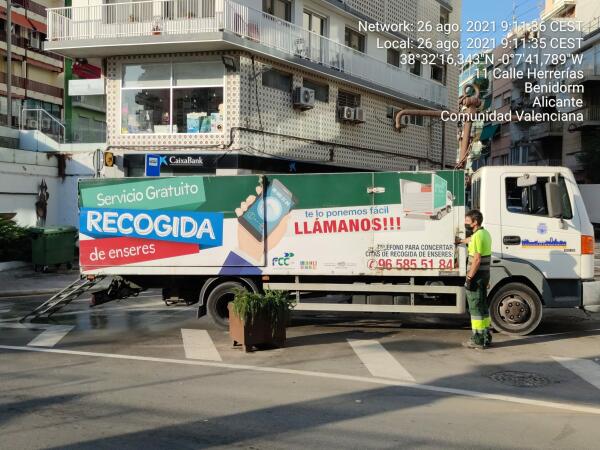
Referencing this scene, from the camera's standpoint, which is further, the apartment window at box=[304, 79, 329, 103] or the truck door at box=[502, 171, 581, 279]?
the apartment window at box=[304, 79, 329, 103]

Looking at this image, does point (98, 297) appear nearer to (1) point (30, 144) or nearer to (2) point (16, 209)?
(2) point (16, 209)

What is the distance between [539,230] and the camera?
9328 mm

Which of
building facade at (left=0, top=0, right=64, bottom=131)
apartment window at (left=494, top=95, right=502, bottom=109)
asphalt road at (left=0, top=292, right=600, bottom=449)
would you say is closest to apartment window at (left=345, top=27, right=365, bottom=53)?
asphalt road at (left=0, top=292, right=600, bottom=449)

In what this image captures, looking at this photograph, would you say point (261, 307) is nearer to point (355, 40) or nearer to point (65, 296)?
point (65, 296)

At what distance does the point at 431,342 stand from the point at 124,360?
4323mm

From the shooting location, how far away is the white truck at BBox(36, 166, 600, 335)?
366 inches

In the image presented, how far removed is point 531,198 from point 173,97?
13.8m

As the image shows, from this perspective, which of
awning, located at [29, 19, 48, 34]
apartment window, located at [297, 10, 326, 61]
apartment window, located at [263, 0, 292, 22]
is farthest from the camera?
awning, located at [29, 19, 48, 34]

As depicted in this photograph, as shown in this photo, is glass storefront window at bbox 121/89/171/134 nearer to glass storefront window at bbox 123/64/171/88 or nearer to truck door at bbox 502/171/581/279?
glass storefront window at bbox 123/64/171/88

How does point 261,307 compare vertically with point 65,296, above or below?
above

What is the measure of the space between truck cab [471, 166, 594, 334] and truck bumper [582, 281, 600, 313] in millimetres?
71

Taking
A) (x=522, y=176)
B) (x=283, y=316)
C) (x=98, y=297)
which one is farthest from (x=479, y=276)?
(x=98, y=297)

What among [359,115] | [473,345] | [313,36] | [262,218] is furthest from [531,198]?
[359,115]

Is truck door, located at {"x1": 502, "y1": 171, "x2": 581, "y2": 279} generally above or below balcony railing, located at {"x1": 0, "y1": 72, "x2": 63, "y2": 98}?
below
